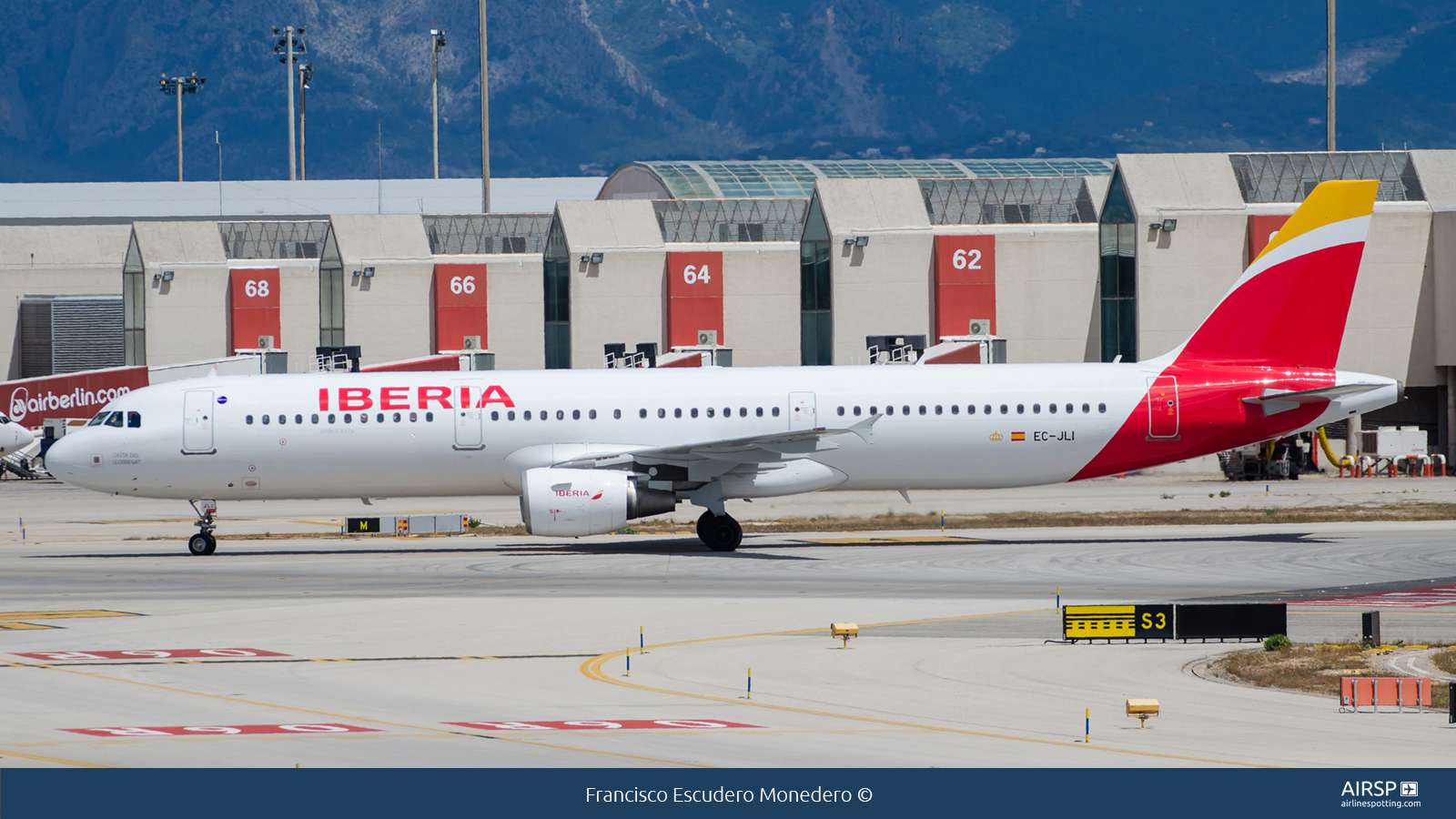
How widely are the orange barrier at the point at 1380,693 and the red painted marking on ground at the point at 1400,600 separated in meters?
8.19

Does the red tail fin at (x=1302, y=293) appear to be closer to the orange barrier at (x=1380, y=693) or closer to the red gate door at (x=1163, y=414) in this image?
the red gate door at (x=1163, y=414)

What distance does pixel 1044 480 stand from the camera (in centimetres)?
3619

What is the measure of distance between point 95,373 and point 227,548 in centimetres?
3255

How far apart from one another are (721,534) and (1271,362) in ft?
45.2

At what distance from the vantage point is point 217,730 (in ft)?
50.6

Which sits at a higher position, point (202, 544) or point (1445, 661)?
point (1445, 661)

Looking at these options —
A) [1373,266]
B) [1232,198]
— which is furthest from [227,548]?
[1373,266]

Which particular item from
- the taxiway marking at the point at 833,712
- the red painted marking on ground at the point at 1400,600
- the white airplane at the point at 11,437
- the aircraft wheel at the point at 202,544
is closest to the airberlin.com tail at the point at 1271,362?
the red painted marking on ground at the point at 1400,600

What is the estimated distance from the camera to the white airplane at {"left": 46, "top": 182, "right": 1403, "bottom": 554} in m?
34.8

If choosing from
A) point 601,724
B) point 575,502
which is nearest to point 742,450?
point 575,502

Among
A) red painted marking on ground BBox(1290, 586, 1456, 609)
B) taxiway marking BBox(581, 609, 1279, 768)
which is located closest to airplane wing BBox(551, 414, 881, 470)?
taxiway marking BBox(581, 609, 1279, 768)

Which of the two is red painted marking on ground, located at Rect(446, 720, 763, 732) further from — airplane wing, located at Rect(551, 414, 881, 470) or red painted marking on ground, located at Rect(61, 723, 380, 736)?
airplane wing, located at Rect(551, 414, 881, 470)

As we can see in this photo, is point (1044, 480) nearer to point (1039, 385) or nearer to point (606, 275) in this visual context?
point (1039, 385)

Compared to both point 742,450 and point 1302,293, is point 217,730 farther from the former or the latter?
point 1302,293
